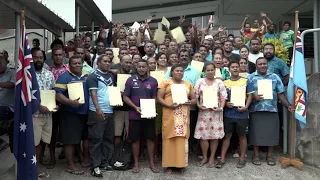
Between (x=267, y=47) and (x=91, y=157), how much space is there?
3793 mm

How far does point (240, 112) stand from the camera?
6254 mm

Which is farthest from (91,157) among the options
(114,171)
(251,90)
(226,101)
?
(251,90)

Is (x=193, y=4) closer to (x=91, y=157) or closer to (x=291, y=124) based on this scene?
(x=291, y=124)

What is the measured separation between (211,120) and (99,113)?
190 cm

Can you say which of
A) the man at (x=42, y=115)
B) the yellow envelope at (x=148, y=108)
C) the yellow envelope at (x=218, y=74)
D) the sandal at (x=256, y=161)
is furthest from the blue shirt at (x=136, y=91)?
the sandal at (x=256, y=161)

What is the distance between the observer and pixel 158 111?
6309mm

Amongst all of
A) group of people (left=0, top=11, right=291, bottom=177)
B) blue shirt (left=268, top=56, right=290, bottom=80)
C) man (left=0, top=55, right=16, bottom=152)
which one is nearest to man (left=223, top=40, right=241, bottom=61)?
group of people (left=0, top=11, right=291, bottom=177)

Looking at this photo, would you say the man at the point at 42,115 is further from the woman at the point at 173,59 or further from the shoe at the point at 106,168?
the woman at the point at 173,59

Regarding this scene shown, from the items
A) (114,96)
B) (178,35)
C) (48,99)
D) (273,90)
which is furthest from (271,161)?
(48,99)

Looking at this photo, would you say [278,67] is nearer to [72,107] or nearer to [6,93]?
[72,107]

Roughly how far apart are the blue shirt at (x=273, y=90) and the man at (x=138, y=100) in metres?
1.71

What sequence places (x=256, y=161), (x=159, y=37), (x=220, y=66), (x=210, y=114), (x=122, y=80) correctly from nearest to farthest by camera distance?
(x=122, y=80), (x=210, y=114), (x=256, y=161), (x=220, y=66), (x=159, y=37)

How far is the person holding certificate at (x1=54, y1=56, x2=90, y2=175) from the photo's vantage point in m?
5.52

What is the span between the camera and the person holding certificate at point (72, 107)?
5523 millimetres
